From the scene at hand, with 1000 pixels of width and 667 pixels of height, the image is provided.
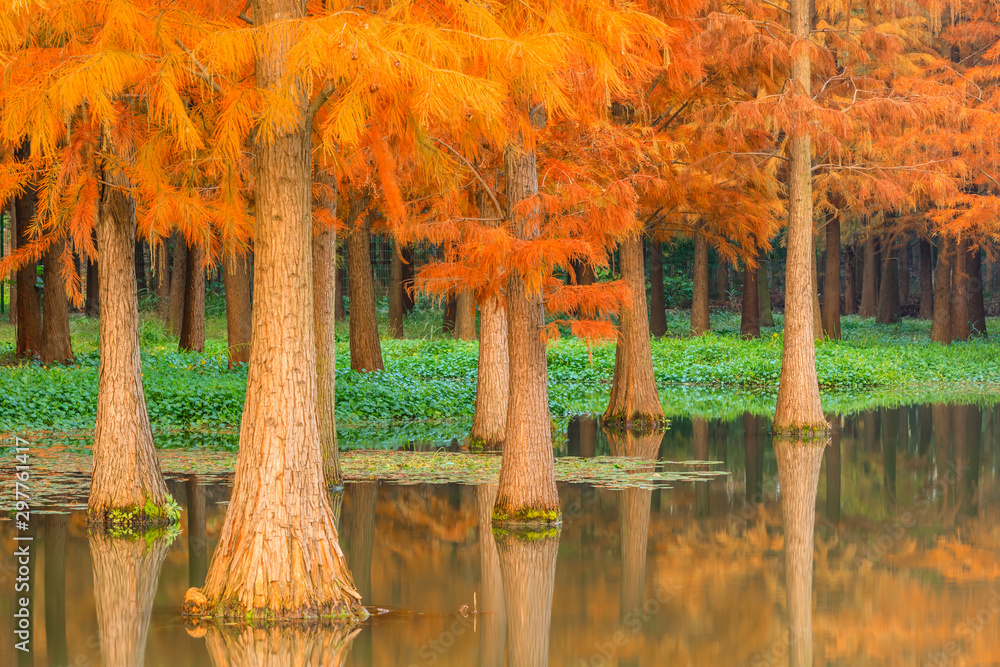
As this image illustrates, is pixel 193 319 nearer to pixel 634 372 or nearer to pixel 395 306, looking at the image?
pixel 395 306

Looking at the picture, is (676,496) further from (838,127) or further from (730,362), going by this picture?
(730,362)

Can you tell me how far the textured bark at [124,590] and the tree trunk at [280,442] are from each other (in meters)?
0.48

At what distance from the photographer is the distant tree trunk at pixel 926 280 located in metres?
40.2

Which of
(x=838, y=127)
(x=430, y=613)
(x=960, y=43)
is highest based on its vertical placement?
(x=960, y=43)

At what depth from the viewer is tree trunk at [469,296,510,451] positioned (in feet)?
52.0

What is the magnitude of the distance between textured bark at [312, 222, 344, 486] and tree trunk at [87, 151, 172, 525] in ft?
7.21

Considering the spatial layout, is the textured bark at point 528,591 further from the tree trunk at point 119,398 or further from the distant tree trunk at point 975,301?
the distant tree trunk at point 975,301

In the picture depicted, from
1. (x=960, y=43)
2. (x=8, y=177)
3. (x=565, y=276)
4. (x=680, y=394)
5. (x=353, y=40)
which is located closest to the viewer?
(x=353, y=40)

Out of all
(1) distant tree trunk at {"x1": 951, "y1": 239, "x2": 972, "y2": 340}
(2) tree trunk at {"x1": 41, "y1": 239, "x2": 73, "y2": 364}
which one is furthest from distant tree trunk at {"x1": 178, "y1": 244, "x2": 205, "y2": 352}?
(1) distant tree trunk at {"x1": 951, "y1": 239, "x2": 972, "y2": 340}

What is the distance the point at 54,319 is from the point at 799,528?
648 inches

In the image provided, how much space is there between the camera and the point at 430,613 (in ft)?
25.5

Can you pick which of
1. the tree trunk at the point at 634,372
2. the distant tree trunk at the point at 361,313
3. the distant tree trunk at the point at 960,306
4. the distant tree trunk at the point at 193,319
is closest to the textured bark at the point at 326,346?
the tree trunk at the point at 634,372

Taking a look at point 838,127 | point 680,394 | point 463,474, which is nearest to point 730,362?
point 680,394

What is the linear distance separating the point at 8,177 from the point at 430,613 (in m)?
6.29
